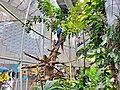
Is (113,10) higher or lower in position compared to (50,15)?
lower

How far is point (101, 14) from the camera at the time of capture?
7.62 ft

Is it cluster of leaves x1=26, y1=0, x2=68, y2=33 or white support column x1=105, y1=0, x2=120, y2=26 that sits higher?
cluster of leaves x1=26, y1=0, x2=68, y2=33

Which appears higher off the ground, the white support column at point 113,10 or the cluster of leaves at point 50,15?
the cluster of leaves at point 50,15

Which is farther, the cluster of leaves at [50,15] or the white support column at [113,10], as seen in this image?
the cluster of leaves at [50,15]

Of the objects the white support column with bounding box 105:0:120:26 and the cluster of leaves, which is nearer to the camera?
the white support column with bounding box 105:0:120:26

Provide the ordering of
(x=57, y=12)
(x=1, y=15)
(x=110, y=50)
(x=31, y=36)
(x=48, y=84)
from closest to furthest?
(x=110, y=50), (x=48, y=84), (x=1, y=15), (x=31, y=36), (x=57, y=12)

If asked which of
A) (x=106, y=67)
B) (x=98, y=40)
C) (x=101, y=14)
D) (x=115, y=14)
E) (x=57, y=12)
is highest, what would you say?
(x=57, y=12)

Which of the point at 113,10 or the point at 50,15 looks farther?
the point at 50,15

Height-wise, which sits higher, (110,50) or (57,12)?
(57,12)

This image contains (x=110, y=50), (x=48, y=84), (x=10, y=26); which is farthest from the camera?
(x=10, y=26)

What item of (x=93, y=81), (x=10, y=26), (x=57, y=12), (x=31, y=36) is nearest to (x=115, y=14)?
(x=93, y=81)

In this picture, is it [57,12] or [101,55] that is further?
[57,12]

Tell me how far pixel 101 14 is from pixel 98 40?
1.11 feet

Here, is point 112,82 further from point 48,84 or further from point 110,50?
point 48,84
